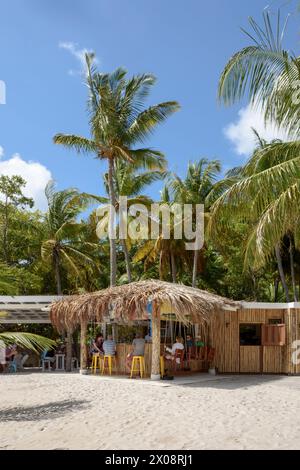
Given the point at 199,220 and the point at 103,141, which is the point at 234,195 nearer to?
the point at 103,141

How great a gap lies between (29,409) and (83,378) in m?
5.36

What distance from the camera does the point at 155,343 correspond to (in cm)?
1404

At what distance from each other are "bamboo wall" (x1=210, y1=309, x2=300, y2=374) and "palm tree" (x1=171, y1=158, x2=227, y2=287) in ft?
18.7

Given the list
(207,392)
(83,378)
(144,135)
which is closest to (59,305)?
(83,378)

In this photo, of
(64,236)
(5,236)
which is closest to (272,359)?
(64,236)

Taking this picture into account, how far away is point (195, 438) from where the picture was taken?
704cm

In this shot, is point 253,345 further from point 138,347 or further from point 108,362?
point 108,362

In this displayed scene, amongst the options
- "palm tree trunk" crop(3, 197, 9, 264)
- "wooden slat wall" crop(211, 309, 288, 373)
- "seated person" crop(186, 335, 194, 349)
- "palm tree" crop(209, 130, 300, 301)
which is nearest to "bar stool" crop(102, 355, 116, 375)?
"seated person" crop(186, 335, 194, 349)

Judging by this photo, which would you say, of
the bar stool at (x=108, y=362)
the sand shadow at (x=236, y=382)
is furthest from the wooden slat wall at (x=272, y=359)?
the bar stool at (x=108, y=362)

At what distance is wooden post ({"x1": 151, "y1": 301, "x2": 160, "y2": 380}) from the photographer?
14023 millimetres

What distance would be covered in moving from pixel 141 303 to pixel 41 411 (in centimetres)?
455

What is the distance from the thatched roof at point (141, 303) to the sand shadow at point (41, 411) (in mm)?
3485

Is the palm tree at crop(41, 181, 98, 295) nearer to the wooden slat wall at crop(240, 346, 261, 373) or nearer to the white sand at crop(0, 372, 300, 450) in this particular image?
the wooden slat wall at crop(240, 346, 261, 373)

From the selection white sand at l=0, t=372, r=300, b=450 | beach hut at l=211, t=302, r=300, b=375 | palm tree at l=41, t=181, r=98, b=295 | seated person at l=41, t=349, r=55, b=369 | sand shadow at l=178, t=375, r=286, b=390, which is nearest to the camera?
white sand at l=0, t=372, r=300, b=450
